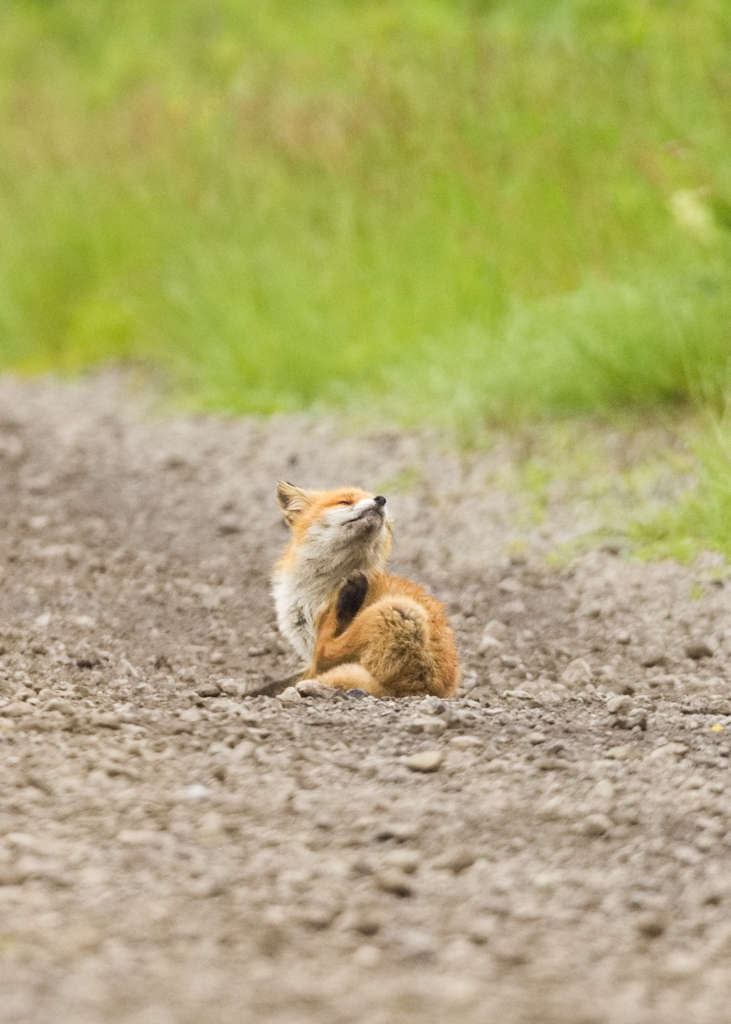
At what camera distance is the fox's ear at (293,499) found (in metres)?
4.14

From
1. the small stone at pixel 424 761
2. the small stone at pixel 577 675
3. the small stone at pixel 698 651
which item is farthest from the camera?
the small stone at pixel 698 651

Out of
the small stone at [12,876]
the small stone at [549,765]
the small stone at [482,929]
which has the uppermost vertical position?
the small stone at [549,765]

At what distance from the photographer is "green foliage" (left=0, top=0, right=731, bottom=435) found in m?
6.53

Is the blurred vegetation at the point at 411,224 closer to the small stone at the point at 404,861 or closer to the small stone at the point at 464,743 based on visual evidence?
the small stone at the point at 464,743

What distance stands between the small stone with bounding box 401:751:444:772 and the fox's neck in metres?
0.89

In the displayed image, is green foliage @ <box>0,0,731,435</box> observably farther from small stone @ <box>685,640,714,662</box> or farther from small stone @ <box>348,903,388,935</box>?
small stone @ <box>348,903,388,935</box>

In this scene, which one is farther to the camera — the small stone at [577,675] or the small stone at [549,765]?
the small stone at [577,675]

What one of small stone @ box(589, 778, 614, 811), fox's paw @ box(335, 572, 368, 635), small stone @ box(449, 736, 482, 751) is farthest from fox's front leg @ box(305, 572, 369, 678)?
small stone @ box(589, 778, 614, 811)

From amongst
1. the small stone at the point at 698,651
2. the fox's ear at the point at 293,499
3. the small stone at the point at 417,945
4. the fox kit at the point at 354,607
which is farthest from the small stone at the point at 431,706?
the small stone at the point at 698,651

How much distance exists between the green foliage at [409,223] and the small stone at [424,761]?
3.01m

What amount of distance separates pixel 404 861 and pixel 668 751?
2.75ft

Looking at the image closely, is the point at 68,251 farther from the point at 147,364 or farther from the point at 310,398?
the point at 310,398

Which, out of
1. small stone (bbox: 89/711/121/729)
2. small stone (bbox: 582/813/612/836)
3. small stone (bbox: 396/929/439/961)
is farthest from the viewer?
small stone (bbox: 89/711/121/729)

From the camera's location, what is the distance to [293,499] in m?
4.18
